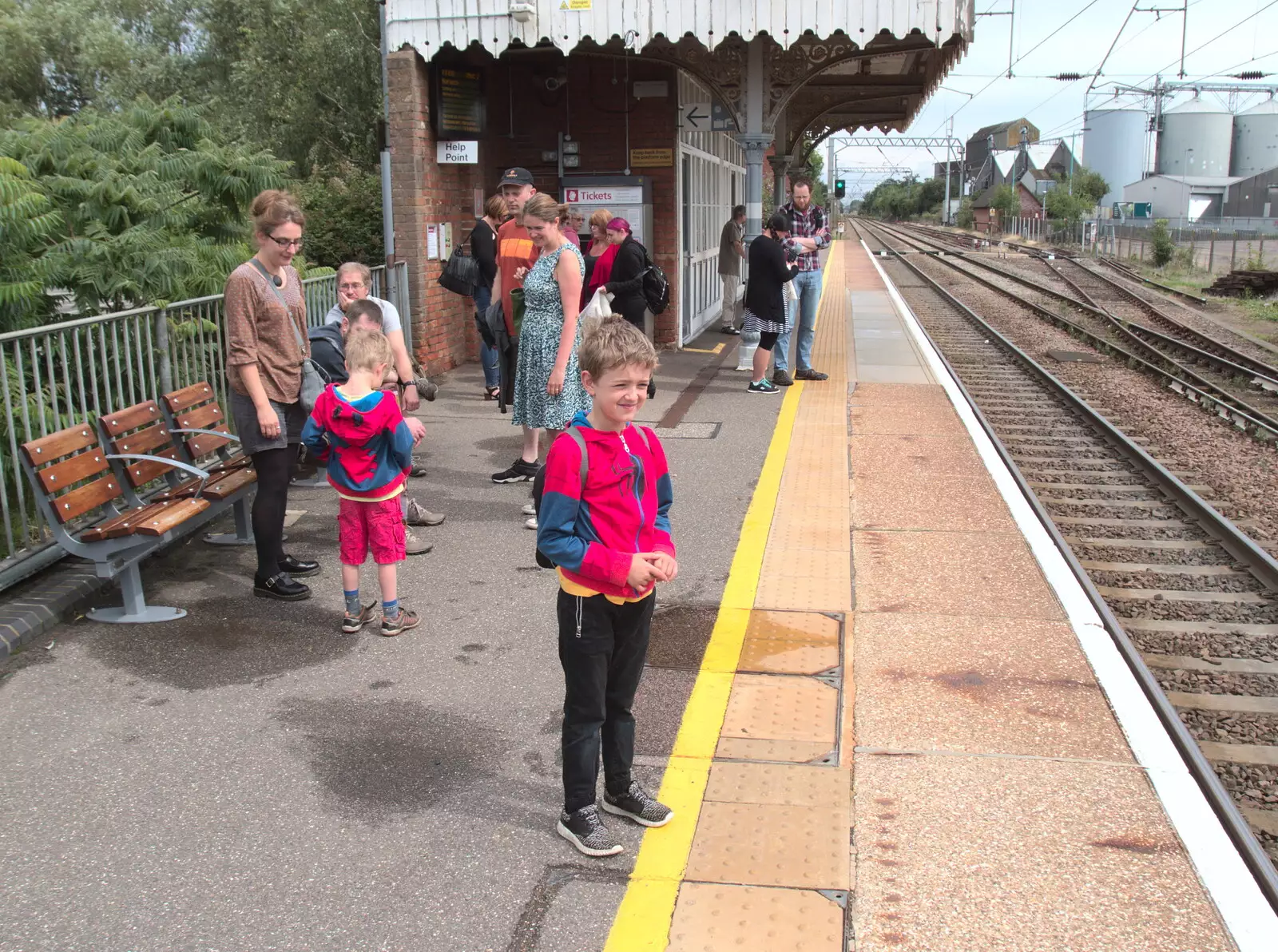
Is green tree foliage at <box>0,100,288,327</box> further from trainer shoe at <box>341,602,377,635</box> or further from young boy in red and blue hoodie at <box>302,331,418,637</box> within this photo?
trainer shoe at <box>341,602,377,635</box>

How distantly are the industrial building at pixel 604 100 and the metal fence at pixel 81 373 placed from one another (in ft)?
13.9

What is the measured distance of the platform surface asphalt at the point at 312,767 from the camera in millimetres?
3123

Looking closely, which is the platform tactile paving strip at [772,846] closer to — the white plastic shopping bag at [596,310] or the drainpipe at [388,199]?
the white plastic shopping bag at [596,310]

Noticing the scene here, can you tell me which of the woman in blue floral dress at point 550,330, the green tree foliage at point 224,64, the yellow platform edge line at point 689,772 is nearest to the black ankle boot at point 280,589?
the woman in blue floral dress at point 550,330

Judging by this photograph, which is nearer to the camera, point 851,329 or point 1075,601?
point 1075,601

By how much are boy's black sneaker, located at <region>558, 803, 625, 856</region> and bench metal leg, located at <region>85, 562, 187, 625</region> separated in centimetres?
267

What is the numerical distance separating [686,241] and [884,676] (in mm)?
10427

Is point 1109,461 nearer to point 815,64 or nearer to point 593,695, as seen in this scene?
point 815,64

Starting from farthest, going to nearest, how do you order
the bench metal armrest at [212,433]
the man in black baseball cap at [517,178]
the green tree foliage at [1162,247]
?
the green tree foliage at [1162,247], the man in black baseball cap at [517,178], the bench metal armrest at [212,433]

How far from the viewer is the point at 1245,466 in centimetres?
952

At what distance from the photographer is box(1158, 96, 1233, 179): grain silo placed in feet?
323

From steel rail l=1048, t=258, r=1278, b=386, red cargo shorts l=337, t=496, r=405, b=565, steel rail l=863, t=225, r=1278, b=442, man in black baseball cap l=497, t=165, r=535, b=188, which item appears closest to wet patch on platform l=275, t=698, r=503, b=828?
red cargo shorts l=337, t=496, r=405, b=565

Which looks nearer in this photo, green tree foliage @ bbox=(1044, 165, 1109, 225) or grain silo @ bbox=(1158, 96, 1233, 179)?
green tree foliage @ bbox=(1044, 165, 1109, 225)

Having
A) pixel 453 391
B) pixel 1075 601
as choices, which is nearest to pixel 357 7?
pixel 453 391
